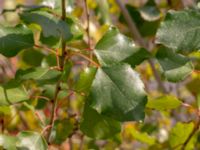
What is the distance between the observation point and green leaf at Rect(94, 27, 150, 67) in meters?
1.08

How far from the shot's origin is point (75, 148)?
2.56 metres

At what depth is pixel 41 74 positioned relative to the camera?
3.60 ft

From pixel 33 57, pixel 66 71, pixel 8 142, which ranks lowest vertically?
pixel 33 57

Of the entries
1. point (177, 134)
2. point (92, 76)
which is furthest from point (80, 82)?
point (177, 134)

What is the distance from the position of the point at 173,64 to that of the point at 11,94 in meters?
0.36

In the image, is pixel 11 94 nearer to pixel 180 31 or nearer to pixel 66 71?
pixel 66 71

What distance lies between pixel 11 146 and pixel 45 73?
0.57 ft

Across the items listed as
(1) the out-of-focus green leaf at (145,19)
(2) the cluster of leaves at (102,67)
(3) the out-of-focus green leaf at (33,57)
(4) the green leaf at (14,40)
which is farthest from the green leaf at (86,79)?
(3) the out-of-focus green leaf at (33,57)

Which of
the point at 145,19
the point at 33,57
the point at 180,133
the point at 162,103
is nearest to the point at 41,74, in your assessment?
the point at 162,103

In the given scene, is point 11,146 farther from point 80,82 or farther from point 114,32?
point 114,32

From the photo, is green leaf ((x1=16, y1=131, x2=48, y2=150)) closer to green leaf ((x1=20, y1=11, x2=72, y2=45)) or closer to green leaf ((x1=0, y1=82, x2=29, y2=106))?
green leaf ((x1=0, y1=82, x2=29, y2=106))

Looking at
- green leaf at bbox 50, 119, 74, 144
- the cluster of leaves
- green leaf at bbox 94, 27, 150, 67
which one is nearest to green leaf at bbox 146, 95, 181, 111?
the cluster of leaves

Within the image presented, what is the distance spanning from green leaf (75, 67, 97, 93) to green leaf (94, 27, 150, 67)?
0.03m

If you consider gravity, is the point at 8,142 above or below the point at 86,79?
below
